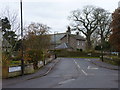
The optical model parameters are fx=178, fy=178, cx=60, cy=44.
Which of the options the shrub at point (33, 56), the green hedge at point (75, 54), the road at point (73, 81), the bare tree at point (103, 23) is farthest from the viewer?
the green hedge at point (75, 54)

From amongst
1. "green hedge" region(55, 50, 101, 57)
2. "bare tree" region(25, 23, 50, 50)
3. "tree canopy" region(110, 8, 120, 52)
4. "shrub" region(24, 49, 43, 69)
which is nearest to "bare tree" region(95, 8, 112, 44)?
"green hedge" region(55, 50, 101, 57)

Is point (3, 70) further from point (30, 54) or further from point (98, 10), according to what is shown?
point (98, 10)

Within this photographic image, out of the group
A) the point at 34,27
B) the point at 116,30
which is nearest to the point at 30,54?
the point at 116,30

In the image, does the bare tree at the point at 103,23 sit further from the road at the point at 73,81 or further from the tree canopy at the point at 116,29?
the road at the point at 73,81

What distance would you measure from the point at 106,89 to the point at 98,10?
48.3 metres

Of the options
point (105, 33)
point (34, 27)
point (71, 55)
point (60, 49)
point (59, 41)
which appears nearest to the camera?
point (34, 27)

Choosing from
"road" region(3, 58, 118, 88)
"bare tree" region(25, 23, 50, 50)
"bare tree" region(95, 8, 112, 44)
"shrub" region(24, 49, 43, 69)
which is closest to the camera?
"road" region(3, 58, 118, 88)

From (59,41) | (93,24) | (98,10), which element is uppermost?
(98,10)

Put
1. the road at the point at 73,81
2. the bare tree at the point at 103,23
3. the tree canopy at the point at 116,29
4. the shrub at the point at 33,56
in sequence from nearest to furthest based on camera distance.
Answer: the road at the point at 73,81 → the shrub at the point at 33,56 → the tree canopy at the point at 116,29 → the bare tree at the point at 103,23

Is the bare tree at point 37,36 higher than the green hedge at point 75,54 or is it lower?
higher

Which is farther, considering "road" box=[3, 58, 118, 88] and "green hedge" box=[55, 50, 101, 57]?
"green hedge" box=[55, 50, 101, 57]

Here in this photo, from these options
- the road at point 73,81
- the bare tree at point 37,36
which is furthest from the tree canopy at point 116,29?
the bare tree at point 37,36

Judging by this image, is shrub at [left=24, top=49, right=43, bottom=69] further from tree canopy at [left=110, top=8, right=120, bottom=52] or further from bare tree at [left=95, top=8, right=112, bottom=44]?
bare tree at [left=95, top=8, right=112, bottom=44]

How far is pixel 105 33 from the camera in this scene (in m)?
55.2
